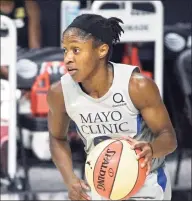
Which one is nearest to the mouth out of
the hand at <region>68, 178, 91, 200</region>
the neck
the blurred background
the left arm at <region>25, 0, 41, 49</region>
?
the neck

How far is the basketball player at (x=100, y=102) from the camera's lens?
3705 mm

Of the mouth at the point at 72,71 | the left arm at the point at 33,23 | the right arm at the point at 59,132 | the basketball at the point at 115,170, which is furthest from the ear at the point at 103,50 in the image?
the left arm at the point at 33,23

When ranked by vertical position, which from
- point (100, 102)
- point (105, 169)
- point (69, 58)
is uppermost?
point (69, 58)

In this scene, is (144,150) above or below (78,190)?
above

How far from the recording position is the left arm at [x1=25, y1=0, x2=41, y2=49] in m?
6.13

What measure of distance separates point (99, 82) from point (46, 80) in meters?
1.95

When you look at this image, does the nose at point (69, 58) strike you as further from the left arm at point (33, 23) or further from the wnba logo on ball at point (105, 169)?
the left arm at point (33, 23)

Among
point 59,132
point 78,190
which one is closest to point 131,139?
point 78,190

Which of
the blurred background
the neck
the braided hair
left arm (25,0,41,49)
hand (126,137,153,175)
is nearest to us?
hand (126,137,153,175)

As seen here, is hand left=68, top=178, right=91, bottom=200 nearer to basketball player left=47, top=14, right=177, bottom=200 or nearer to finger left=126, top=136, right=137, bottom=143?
basketball player left=47, top=14, right=177, bottom=200

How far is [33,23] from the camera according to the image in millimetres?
6184

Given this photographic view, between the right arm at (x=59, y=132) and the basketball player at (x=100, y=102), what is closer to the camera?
the basketball player at (x=100, y=102)

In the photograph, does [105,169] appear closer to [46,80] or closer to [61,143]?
[61,143]

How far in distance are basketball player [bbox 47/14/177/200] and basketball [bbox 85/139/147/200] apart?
0.22 ft
